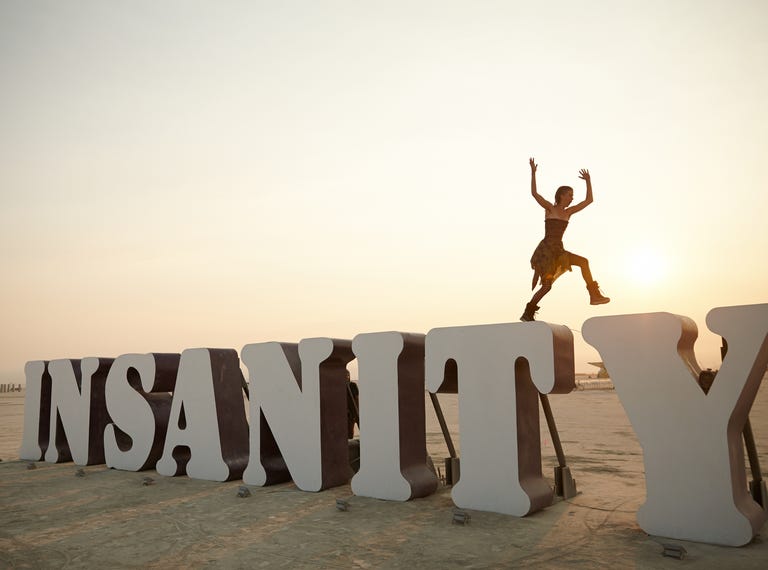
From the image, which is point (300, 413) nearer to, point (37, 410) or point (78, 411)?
point (78, 411)

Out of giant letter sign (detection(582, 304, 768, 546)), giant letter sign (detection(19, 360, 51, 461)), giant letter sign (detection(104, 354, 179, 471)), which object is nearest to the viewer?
giant letter sign (detection(582, 304, 768, 546))

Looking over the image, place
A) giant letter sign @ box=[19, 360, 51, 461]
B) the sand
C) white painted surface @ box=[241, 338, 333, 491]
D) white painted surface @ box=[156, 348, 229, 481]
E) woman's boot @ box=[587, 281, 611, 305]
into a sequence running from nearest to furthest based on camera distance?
the sand < woman's boot @ box=[587, 281, 611, 305] < white painted surface @ box=[241, 338, 333, 491] < white painted surface @ box=[156, 348, 229, 481] < giant letter sign @ box=[19, 360, 51, 461]

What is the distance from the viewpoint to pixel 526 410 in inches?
257

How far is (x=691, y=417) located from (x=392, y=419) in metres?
3.23

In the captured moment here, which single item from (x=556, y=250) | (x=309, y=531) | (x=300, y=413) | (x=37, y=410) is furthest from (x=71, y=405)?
(x=556, y=250)

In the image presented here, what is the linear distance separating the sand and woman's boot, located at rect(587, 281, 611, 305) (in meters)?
2.16

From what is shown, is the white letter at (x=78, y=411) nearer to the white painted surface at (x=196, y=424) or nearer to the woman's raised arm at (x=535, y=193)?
the white painted surface at (x=196, y=424)

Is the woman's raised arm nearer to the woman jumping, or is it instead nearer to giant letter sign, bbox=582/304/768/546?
the woman jumping

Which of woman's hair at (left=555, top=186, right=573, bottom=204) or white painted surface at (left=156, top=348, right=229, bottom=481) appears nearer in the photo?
woman's hair at (left=555, top=186, right=573, bottom=204)

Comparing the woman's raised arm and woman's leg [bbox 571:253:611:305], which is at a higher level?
the woman's raised arm

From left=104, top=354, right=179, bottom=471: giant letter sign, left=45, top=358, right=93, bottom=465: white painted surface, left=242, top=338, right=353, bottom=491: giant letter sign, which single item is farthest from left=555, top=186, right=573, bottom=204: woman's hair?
left=45, top=358, right=93, bottom=465: white painted surface

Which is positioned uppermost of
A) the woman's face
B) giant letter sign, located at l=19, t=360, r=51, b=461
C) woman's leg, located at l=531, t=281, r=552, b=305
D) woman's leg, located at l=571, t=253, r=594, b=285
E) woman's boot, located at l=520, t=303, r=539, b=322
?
the woman's face

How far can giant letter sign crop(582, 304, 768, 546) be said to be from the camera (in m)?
5.11

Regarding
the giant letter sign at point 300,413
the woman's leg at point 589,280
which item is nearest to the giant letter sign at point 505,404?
the woman's leg at point 589,280
